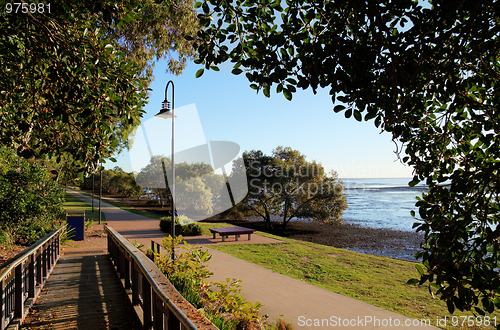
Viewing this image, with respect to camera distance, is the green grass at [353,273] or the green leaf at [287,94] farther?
the green grass at [353,273]

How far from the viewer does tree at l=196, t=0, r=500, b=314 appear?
7.27 ft

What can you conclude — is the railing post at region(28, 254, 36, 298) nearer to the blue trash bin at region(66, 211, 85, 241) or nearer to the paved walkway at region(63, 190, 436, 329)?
the paved walkway at region(63, 190, 436, 329)

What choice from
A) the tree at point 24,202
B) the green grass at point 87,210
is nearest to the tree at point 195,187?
the green grass at point 87,210

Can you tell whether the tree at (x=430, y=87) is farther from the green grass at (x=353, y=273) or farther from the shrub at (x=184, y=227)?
the shrub at (x=184, y=227)

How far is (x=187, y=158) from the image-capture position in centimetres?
3095

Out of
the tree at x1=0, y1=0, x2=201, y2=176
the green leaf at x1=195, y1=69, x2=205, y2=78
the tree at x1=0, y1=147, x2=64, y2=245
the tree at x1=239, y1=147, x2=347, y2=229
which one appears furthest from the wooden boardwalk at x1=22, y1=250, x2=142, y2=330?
the tree at x1=239, y1=147, x2=347, y2=229

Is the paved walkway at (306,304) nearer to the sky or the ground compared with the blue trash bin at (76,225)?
nearer to the ground

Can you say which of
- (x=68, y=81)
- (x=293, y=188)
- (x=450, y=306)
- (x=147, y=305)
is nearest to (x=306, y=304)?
(x=147, y=305)

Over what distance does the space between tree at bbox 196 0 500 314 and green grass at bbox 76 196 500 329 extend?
16.4ft

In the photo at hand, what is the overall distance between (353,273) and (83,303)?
837 cm

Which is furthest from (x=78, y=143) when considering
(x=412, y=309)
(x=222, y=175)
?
(x=222, y=175)

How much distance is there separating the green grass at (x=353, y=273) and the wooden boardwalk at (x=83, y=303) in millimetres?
5365

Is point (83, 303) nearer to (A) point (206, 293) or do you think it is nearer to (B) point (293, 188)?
(A) point (206, 293)

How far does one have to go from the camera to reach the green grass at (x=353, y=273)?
7.27 meters
